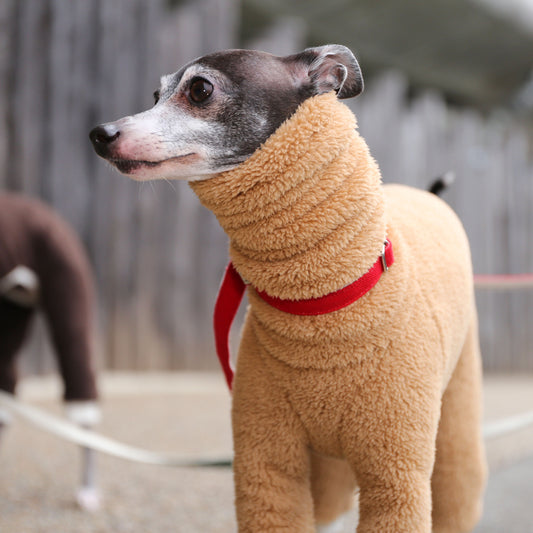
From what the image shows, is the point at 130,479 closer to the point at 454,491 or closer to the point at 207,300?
the point at 454,491

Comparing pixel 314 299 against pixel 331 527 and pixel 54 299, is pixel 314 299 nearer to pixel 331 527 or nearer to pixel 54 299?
pixel 331 527

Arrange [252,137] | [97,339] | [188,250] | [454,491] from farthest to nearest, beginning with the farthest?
[188,250] → [97,339] → [454,491] → [252,137]

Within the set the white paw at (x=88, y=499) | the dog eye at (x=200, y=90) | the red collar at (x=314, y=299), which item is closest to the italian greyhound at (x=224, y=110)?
the dog eye at (x=200, y=90)

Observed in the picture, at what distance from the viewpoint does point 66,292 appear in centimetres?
137

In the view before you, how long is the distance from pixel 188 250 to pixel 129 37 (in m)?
1.07

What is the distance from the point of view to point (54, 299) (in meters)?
1.36

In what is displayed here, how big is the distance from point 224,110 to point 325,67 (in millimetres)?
102

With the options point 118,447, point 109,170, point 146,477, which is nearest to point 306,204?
point 118,447

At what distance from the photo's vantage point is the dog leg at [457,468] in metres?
0.72

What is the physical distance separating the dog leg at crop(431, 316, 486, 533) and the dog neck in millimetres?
270

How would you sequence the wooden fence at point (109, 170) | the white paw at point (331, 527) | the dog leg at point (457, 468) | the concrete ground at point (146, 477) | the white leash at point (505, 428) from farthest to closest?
the wooden fence at point (109, 170)
the concrete ground at point (146, 477)
the white leash at point (505, 428)
the white paw at point (331, 527)
the dog leg at point (457, 468)

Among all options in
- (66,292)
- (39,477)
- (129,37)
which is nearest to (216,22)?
(129,37)

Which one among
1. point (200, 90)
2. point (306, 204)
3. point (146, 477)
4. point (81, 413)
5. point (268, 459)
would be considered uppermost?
point (200, 90)

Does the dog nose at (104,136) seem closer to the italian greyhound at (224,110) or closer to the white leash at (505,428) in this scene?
the italian greyhound at (224,110)
